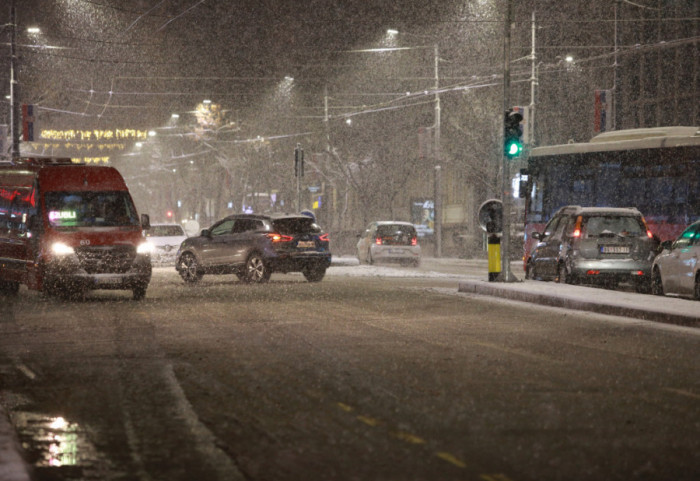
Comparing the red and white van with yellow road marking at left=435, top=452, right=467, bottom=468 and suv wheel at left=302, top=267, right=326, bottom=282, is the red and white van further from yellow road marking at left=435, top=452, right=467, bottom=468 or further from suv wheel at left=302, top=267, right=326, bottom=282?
yellow road marking at left=435, top=452, right=467, bottom=468

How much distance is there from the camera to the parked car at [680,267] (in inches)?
710

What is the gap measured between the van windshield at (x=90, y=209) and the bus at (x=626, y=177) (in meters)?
10.2

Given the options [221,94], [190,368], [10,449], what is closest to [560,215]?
[190,368]

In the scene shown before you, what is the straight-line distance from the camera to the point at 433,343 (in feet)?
40.5

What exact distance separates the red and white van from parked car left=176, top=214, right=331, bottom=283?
4158 mm

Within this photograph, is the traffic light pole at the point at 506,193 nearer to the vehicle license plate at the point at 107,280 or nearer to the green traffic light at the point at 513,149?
the green traffic light at the point at 513,149

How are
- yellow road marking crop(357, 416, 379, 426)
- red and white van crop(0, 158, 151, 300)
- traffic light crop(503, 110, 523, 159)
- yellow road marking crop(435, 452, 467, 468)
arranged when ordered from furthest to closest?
traffic light crop(503, 110, 523, 159) → red and white van crop(0, 158, 151, 300) → yellow road marking crop(357, 416, 379, 426) → yellow road marking crop(435, 452, 467, 468)

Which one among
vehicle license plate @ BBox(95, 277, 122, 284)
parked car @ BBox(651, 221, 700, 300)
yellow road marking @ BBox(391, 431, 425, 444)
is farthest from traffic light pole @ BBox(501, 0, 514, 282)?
yellow road marking @ BBox(391, 431, 425, 444)

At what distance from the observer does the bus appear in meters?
25.7

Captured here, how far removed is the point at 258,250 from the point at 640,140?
1023cm

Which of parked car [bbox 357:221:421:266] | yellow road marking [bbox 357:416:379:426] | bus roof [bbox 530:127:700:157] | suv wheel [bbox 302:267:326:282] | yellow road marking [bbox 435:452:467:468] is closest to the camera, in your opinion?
yellow road marking [bbox 435:452:467:468]

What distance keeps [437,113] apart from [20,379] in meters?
34.1

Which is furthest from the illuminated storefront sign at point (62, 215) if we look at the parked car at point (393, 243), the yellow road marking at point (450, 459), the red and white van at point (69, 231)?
the parked car at point (393, 243)

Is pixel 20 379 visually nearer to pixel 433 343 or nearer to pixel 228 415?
pixel 228 415
